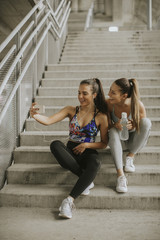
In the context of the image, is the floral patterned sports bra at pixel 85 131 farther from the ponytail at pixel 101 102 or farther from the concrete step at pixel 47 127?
the concrete step at pixel 47 127

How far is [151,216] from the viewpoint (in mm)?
1913

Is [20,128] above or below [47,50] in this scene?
below

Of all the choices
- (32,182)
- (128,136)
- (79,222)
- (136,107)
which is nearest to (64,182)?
(32,182)

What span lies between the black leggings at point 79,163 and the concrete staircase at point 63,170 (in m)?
0.16

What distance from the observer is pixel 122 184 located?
2070 mm

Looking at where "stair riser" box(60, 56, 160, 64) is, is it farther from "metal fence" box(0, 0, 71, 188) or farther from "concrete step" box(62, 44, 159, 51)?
"metal fence" box(0, 0, 71, 188)

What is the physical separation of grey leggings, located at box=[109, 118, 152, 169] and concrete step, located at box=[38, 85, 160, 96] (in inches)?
51.0

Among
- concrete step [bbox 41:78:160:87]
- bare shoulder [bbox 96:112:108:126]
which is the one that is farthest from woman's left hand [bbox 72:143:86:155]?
concrete step [bbox 41:78:160:87]

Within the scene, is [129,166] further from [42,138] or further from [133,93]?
[42,138]

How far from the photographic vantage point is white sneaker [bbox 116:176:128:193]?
206 centimetres

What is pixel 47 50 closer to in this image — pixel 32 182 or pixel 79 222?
pixel 32 182

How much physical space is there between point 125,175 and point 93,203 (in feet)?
1.26

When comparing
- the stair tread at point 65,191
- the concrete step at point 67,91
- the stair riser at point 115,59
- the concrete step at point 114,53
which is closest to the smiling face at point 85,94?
the stair tread at point 65,191

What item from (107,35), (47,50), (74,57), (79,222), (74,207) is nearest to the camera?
(79,222)
